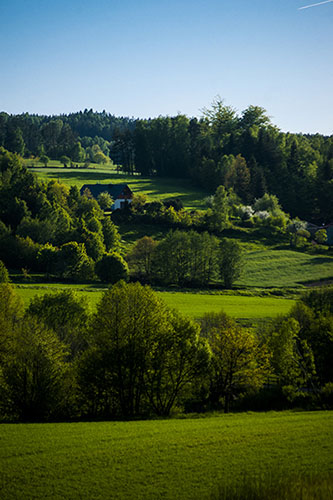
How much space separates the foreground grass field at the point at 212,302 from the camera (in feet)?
167

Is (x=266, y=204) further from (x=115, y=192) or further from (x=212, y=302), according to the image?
(x=212, y=302)

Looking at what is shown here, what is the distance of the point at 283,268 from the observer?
3120 inches

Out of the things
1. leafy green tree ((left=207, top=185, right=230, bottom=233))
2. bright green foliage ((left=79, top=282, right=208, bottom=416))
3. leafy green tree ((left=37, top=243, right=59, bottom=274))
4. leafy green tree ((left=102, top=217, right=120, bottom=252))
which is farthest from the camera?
leafy green tree ((left=207, top=185, right=230, bottom=233))

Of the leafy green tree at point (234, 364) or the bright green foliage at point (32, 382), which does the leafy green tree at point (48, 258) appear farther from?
the bright green foliage at point (32, 382)

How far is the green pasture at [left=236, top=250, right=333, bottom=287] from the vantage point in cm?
7331

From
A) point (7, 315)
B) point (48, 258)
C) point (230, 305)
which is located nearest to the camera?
point (7, 315)

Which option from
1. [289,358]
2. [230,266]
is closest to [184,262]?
[230,266]

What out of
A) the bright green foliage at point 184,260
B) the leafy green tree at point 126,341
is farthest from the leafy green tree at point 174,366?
the bright green foliage at point 184,260

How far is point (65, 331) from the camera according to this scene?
123ft

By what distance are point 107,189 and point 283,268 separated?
52.5 meters

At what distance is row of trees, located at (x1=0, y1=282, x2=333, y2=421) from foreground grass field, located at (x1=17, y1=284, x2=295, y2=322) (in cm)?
1420

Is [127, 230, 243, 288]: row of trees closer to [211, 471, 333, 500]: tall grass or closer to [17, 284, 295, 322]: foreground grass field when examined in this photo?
[17, 284, 295, 322]: foreground grass field

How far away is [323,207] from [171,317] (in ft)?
310

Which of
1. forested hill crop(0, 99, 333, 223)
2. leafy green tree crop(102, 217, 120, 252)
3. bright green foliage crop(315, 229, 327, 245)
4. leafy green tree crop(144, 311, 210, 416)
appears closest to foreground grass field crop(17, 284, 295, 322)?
leafy green tree crop(144, 311, 210, 416)
